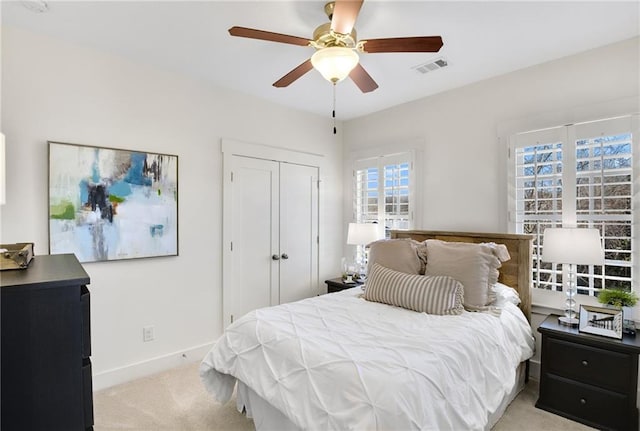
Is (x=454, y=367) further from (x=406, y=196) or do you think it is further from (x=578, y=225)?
(x=406, y=196)

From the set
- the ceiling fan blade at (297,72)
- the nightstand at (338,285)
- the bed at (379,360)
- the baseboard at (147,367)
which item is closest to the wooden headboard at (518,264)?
the bed at (379,360)

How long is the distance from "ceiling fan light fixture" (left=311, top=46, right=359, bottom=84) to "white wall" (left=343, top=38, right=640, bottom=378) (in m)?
1.31

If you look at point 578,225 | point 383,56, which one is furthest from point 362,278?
point 383,56

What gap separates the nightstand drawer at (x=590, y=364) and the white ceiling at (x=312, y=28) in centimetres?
215

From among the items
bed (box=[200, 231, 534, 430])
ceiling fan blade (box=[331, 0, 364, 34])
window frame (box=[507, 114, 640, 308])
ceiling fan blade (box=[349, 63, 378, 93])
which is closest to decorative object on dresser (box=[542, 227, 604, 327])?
window frame (box=[507, 114, 640, 308])

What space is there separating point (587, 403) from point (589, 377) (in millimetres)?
169

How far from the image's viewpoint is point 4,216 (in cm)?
231

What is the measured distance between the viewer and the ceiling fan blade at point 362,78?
2281 millimetres

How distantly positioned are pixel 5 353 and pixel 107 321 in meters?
2.18

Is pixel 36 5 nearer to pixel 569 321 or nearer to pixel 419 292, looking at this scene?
pixel 419 292

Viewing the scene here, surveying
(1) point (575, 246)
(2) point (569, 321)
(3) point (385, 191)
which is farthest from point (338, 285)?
(1) point (575, 246)

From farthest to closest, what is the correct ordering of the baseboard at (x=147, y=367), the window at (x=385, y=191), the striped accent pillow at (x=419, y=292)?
the window at (x=385, y=191) → the baseboard at (x=147, y=367) → the striped accent pillow at (x=419, y=292)

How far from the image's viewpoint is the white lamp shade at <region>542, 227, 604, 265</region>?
7.58ft

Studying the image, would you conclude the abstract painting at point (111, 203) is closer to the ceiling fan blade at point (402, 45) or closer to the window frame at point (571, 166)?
the ceiling fan blade at point (402, 45)
